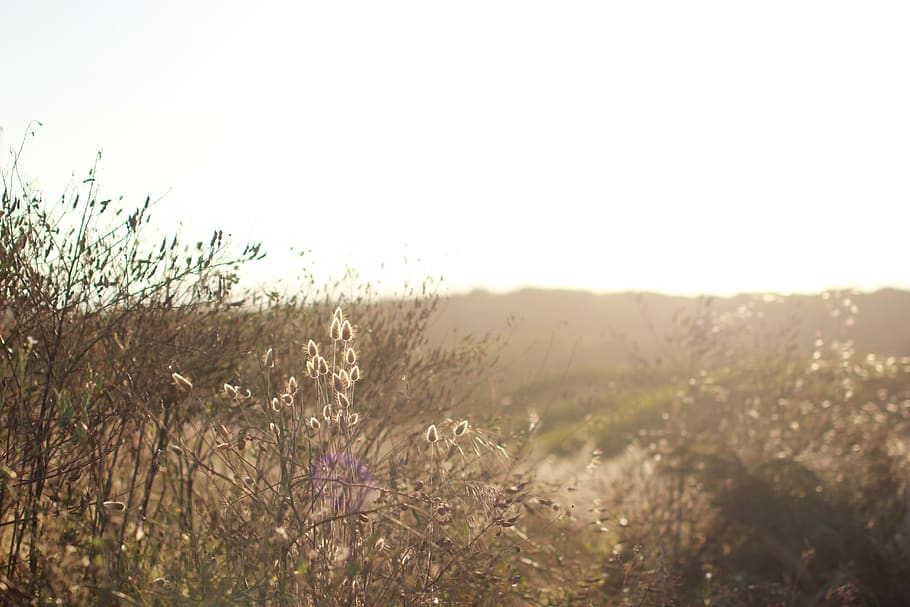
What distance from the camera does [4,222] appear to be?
3.60 meters

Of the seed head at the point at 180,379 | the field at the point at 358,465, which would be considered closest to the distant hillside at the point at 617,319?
the field at the point at 358,465

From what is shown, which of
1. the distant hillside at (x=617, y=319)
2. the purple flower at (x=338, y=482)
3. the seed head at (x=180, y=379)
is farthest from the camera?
the distant hillside at (x=617, y=319)

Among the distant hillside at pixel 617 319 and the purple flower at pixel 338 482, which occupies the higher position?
the distant hillside at pixel 617 319

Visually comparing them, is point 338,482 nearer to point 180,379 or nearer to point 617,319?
point 180,379

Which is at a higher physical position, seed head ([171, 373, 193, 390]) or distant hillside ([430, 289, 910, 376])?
distant hillside ([430, 289, 910, 376])

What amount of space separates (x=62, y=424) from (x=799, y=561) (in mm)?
5327

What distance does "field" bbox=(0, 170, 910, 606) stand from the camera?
3.03 metres

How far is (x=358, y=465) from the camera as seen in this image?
137 inches

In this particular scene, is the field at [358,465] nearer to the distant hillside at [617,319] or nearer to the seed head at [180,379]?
the seed head at [180,379]

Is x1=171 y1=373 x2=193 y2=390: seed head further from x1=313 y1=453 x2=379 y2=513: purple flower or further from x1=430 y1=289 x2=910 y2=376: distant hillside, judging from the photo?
x1=430 y1=289 x2=910 y2=376: distant hillside

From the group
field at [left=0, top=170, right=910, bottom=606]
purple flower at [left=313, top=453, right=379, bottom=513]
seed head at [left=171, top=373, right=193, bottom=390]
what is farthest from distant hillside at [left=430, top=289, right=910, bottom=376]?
seed head at [left=171, top=373, right=193, bottom=390]

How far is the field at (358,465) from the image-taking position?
3.03 meters

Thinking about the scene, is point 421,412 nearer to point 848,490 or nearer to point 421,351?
point 421,351

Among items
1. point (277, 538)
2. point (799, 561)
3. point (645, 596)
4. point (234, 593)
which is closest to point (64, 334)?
point (234, 593)
